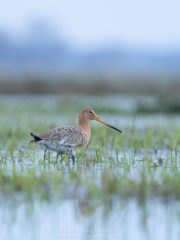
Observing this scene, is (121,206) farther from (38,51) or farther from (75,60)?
(75,60)

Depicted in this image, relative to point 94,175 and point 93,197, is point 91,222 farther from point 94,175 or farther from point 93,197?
point 94,175

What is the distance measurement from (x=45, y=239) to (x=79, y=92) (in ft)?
84.7

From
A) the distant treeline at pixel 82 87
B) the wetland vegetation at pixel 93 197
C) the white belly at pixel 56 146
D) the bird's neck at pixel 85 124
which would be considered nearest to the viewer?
the wetland vegetation at pixel 93 197

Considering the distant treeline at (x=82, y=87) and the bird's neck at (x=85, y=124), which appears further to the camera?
the distant treeline at (x=82, y=87)

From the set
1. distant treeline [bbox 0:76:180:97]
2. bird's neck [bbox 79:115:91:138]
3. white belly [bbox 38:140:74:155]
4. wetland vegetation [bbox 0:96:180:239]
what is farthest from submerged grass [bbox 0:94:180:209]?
distant treeline [bbox 0:76:180:97]

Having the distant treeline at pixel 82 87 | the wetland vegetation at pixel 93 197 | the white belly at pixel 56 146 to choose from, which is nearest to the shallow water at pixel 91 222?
the wetland vegetation at pixel 93 197

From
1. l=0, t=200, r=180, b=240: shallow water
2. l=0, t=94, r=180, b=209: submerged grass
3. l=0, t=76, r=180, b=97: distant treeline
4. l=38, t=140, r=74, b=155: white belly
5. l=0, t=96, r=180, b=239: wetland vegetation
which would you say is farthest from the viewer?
l=0, t=76, r=180, b=97: distant treeline

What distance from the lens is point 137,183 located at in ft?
19.5

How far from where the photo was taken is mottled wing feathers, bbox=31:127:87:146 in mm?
7709

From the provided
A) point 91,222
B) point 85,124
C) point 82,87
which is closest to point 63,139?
point 85,124

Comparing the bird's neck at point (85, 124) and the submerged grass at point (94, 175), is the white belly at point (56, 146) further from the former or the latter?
the bird's neck at point (85, 124)

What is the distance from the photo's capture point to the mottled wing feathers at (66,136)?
7709 millimetres

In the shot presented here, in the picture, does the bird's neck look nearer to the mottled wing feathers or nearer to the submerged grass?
the mottled wing feathers

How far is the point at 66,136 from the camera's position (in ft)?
26.1
